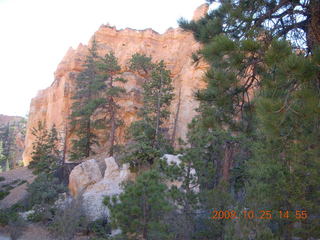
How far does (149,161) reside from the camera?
699 inches

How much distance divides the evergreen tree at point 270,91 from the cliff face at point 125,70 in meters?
23.4

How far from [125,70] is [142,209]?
101ft

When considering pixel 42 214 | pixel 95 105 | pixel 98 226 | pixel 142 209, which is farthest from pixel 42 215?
pixel 95 105

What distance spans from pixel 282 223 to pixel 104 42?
36.8 metres

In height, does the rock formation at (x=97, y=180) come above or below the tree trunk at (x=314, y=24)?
below

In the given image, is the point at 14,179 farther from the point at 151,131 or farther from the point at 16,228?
the point at 16,228

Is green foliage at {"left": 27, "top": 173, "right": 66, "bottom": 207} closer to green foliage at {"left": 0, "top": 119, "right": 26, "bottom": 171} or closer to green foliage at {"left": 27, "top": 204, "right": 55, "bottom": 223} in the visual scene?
green foliage at {"left": 27, "top": 204, "right": 55, "bottom": 223}

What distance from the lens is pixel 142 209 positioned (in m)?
6.27

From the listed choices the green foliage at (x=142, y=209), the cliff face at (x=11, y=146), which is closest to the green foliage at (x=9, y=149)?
the cliff face at (x=11, y=146)

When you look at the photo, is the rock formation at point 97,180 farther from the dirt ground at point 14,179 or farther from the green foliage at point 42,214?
the dirt ground at point 14,179

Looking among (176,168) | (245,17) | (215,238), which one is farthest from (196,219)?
(245,17)

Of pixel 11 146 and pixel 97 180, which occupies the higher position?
pixel 11 146

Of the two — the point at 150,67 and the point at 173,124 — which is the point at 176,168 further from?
the point at 150,67

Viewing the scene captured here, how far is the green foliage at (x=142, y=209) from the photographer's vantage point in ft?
19.4
